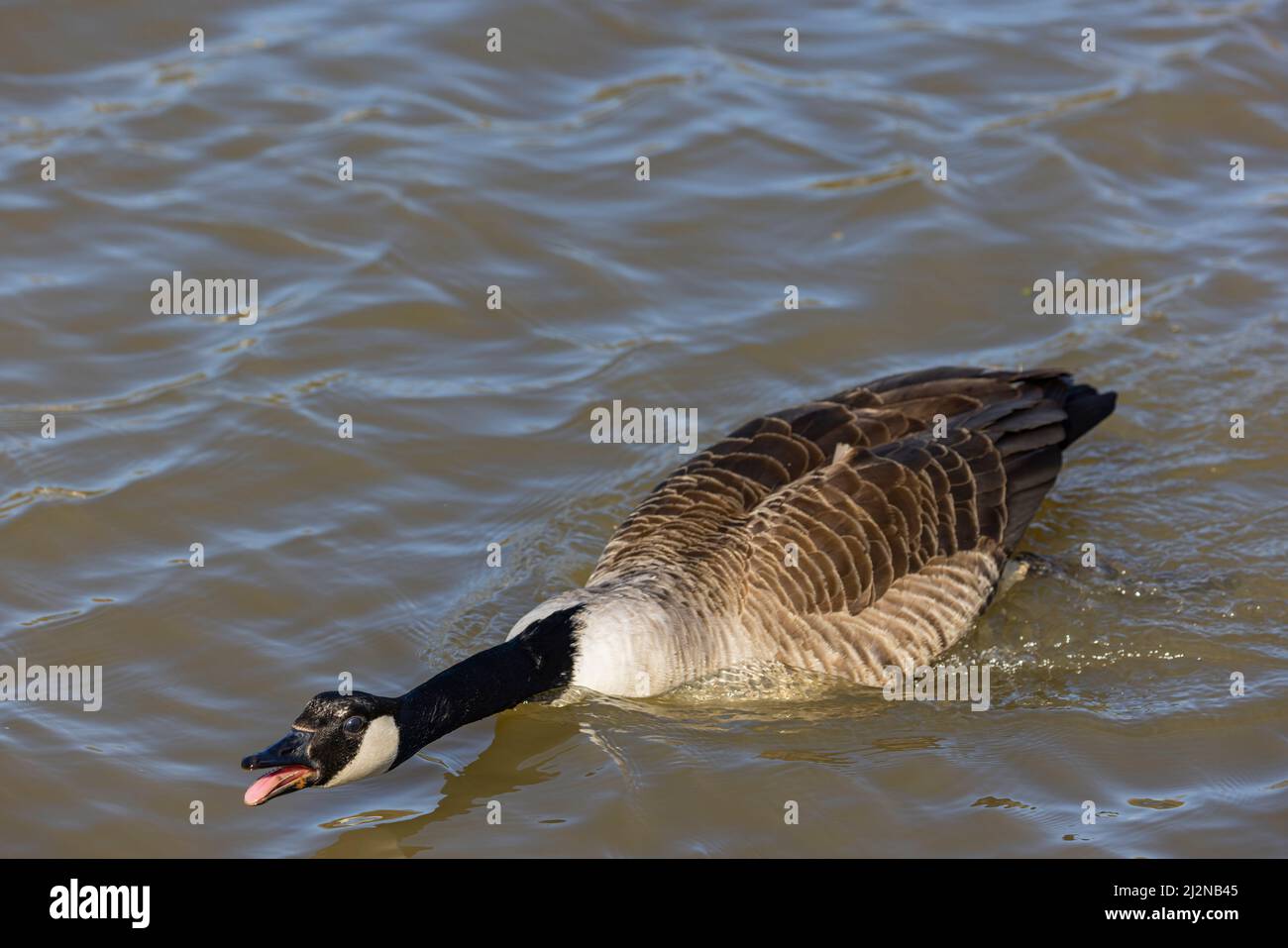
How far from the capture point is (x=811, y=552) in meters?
9.14

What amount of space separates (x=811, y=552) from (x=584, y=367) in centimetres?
362

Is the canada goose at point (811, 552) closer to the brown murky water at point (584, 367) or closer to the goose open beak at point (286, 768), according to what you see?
the brown murky water at point (584, 367)

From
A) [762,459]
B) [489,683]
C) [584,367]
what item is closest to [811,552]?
[762,459]

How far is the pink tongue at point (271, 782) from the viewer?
291 inches

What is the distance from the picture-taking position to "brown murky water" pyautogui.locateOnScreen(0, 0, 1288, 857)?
8461 millimetres

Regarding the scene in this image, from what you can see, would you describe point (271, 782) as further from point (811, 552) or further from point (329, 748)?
point (811, 552)

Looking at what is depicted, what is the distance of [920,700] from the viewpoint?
9203 mm

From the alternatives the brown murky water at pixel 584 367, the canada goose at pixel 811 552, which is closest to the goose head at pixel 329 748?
the canada goose at pixel 811 552

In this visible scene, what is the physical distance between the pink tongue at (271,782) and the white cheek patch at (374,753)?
0.19 m

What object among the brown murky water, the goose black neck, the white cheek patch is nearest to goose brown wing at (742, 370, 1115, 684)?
the brown murky water

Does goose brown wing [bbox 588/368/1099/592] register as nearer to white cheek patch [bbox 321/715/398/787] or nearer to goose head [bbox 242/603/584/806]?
goose head [bbox 242/603/584/806]

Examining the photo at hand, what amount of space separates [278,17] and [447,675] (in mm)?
9931

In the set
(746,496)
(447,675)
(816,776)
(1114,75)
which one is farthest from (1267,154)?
(447,675)
